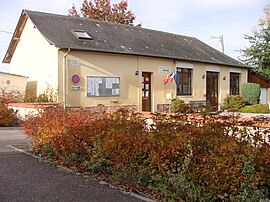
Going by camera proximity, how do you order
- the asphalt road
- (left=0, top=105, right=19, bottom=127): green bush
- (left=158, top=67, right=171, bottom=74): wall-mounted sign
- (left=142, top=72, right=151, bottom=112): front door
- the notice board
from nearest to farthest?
1. the asphalt road
2. (left=0, top=105, right=19, bottom=127): green bush
3. the notice board
4. (left=142, top=72, right=151, bottom=112): front door
5. (left=158, top=67, right=171, bottom=74): wall-mounted sign

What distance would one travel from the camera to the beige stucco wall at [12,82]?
1672 cm

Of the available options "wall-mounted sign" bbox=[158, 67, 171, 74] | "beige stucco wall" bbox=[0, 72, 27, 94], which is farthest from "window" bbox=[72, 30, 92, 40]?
"wall-mounted sign" bbox=[158, 67, 171, 74]

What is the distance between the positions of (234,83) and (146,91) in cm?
936

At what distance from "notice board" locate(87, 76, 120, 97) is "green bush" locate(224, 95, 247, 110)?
30.6 feet

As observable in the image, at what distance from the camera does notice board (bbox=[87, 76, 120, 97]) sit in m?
17.2

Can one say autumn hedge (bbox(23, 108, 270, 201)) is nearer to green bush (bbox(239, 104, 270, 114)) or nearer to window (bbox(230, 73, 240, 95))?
green bush (bbox(239, 104, 270, 114))

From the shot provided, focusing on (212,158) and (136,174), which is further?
(136,174)

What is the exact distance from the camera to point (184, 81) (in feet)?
72.3

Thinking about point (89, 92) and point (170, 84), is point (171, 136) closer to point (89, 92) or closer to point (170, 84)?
point (89, 92)

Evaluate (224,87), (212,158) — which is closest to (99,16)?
(224,87)

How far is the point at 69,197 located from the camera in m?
5.06

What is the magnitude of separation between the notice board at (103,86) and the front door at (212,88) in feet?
26.2

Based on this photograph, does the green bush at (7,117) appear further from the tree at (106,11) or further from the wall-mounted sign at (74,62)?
the tree at (106,11)

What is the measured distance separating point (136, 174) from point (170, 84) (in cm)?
1556
